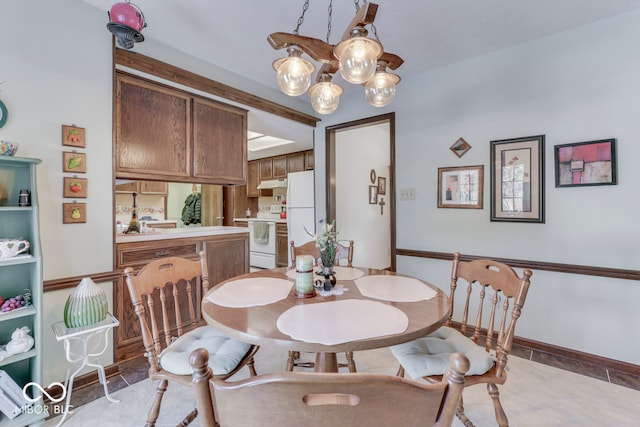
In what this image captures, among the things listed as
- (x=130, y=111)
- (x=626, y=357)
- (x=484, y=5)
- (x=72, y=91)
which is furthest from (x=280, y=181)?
(x=626, y=357)

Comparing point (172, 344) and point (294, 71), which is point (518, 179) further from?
point (172, 344)

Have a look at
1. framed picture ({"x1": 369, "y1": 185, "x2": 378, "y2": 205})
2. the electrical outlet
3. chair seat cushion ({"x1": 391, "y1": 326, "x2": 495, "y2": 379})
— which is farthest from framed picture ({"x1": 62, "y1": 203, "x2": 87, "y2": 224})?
Result: framed picture ({"x1": 369, "y1": 185, "x2": 378, "y2": 205})

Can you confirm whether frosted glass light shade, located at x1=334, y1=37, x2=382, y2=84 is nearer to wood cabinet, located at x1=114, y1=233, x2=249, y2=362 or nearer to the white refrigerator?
wood cabinet, located at x1=114, y1=233, x2=249, y2=362

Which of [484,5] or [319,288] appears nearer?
[319,288]

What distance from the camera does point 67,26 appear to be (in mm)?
1893

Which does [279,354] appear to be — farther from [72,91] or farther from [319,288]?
[72,91]

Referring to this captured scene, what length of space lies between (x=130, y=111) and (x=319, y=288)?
204 centimetres

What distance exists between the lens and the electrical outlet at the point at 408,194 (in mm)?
3094

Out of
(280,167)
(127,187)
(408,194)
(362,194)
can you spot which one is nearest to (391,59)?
(408,194)

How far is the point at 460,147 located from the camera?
9.12 feet

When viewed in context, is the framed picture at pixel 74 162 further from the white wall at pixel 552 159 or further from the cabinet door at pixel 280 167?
the cabinet door at pixel 280 167

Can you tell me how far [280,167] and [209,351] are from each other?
4762 millimetres

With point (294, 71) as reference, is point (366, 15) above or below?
above

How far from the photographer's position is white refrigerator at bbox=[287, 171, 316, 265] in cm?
455
